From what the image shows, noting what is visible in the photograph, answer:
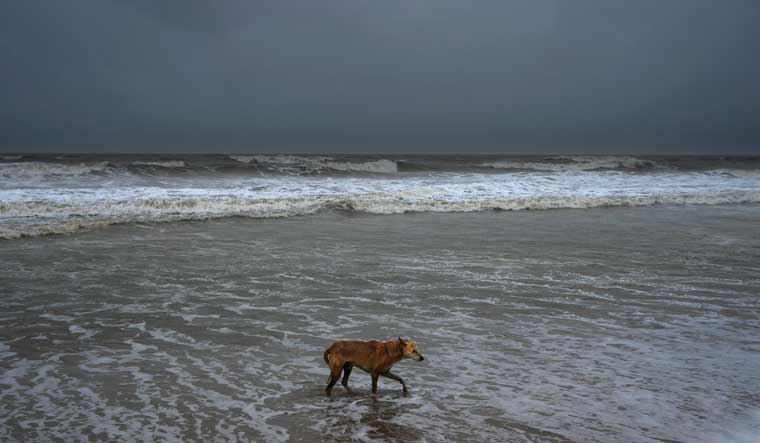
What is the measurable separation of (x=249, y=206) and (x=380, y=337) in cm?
1395

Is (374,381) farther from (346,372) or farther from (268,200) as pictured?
(268,200)

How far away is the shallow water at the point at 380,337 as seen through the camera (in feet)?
14.2

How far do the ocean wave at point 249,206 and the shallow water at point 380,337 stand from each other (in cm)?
285

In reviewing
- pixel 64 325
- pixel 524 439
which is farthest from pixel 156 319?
pixel 524 439

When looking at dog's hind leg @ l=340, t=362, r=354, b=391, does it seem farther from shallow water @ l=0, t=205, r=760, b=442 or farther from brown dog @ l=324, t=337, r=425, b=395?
shallow water @ l=0, t=205, r=760, b=442

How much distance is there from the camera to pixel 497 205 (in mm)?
21281

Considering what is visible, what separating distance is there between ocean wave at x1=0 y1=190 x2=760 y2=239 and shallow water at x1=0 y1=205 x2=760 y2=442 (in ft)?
9.36

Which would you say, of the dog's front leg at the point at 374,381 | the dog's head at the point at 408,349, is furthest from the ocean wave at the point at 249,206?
the dog's head at the point at 408,349

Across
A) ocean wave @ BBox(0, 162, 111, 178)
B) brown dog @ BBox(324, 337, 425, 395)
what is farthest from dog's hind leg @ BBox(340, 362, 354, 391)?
ocean wave @ BBox(0, 162, 111, 178)

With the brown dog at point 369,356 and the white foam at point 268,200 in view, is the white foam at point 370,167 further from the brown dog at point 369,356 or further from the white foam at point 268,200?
the brown dog at point 369,356

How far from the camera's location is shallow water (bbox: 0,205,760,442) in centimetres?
432

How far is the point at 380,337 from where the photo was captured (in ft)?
21.0

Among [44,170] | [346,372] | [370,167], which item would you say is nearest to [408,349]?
[346,372]

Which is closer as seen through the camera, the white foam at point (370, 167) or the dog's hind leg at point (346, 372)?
the dog's hind leg at point (346, 372)
